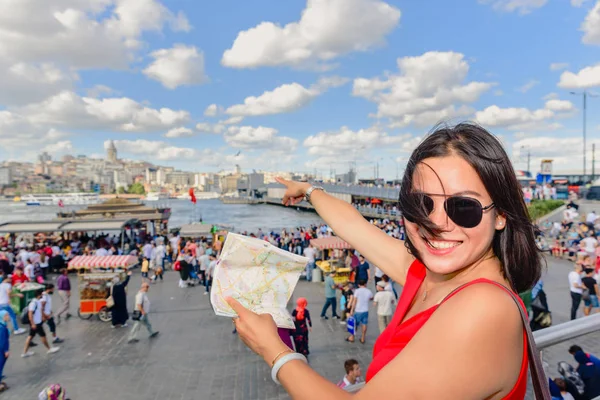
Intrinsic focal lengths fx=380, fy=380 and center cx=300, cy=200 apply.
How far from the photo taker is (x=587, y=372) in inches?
129

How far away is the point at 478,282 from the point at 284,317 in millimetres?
705

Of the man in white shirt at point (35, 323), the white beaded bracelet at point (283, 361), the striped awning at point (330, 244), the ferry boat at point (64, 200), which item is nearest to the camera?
the white beaded bracelet at point (283, 361)

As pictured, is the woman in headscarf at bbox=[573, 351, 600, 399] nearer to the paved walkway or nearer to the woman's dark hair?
the woman's dark hair

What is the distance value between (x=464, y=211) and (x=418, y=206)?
12cm

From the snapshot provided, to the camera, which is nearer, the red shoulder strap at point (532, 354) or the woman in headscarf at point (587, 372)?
the red shoulder strap at point (532, 354)

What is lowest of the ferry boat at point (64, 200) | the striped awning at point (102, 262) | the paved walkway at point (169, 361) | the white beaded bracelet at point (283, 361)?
the ferry boat at point (64, 200)

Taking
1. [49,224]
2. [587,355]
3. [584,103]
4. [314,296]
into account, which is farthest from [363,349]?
[584,103]

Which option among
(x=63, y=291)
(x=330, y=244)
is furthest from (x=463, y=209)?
Result: (x=330, y=244)

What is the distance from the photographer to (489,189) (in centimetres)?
105

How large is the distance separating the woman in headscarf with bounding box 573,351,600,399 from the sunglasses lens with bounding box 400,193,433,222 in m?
3.13

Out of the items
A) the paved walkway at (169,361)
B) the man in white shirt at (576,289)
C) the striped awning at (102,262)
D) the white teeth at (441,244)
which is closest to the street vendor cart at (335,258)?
the paved walkway at (169,361)

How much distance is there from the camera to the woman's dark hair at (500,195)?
3.46 feet

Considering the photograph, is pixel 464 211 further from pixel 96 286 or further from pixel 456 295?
pixel 96 286

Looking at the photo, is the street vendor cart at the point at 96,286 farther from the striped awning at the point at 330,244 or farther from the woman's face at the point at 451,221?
the woman's face at the point at 451,221
